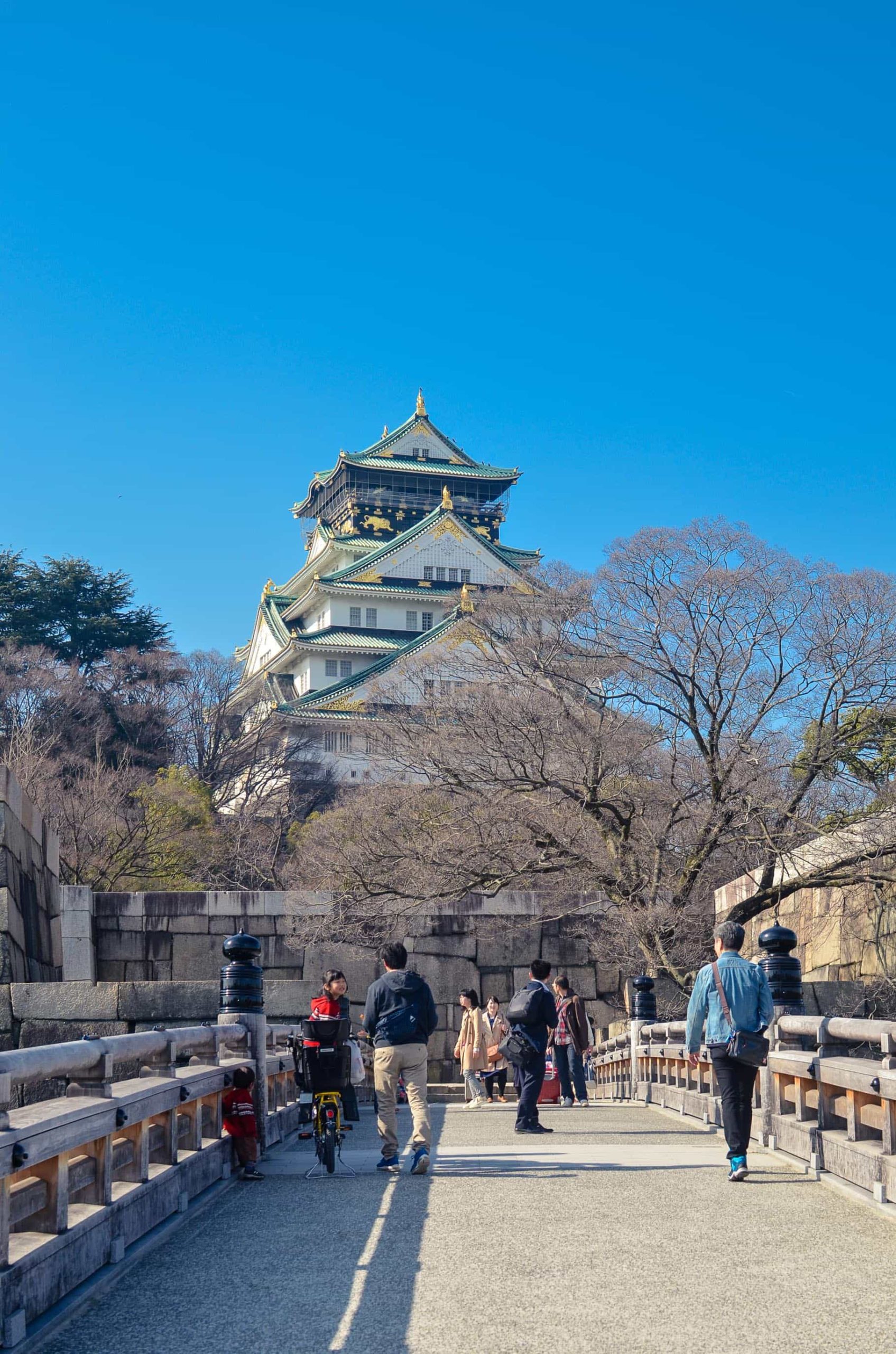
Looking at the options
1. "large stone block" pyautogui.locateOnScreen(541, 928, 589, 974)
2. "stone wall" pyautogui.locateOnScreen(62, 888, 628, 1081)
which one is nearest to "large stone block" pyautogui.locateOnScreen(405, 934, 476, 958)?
"stone wall" pyautogui.locateOnScreen(62, 888, 628, 1081)

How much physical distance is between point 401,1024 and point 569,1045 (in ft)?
24.3

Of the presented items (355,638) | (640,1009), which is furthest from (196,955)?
(355,638)

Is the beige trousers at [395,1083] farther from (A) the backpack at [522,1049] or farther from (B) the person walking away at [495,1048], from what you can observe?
(B) the person walking away at [495,1048]

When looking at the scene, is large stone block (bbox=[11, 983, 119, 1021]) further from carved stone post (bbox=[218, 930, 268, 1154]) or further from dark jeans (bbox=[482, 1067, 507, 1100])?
dark jeans (bbox=[482, 1067, 507, 1100])

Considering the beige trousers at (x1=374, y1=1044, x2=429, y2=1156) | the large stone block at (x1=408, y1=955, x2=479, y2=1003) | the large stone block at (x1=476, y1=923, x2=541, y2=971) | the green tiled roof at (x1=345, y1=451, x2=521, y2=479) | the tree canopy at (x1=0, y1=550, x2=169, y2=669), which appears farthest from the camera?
the green tiled roof at (x1=345, y1=451, x2=521, y2=479)

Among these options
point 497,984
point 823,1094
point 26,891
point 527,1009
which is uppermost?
point 26,891

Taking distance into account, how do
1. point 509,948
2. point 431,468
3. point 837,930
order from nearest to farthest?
point 837,930, point 509,948, point 431,468

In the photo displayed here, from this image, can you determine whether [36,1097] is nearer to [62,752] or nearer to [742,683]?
[742,683]

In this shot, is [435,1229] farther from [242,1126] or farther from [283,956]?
[283,956]

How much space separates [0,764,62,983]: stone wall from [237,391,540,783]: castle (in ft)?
81.7

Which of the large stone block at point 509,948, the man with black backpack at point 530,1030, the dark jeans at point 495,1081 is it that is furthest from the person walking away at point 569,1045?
Answer: the large stone block at point 509,948

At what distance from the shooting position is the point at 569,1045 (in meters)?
16.1

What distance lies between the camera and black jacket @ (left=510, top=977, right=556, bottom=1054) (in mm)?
11062

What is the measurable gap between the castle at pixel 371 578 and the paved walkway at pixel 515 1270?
107 ft
